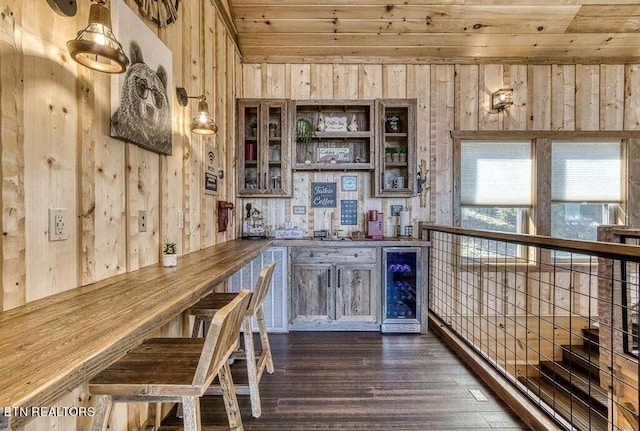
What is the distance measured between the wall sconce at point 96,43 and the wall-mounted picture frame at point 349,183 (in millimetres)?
3025

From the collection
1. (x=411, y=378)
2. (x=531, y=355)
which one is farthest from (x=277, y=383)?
(x=531, y=355)

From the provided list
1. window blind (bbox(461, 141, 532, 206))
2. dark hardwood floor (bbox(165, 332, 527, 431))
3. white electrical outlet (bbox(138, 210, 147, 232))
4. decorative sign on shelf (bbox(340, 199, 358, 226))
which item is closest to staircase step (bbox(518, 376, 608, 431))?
dark hardwood floor (bbox(165, 332, 527, 431))

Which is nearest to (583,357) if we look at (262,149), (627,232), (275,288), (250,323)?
(627,232)

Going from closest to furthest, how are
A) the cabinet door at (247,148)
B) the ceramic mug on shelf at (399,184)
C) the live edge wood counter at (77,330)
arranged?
1. the live edge wood counter at (77,330)
2. the cabinet door at (247,148)
3. the ceramic mug on shelf at (399,184)

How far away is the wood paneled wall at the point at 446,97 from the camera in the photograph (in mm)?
4062

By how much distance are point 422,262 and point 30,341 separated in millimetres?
3187

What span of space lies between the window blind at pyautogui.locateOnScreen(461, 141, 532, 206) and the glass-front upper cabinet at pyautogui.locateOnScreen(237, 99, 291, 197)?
2.27 metres

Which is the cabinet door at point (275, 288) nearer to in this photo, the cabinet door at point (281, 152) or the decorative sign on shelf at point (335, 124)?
the cabinet door at point (281, 152)

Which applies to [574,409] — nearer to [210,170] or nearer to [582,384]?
[582,384]

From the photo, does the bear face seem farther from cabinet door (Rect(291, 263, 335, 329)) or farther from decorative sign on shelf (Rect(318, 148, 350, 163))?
decorative sign on shelf (Rect(318, 148, 350, 163))

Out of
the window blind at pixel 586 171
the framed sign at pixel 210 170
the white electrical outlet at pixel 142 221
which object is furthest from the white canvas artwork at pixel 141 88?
the window blind at pixel 586 171

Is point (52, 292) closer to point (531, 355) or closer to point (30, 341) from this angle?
point (30, 341)

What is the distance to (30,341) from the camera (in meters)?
0.83

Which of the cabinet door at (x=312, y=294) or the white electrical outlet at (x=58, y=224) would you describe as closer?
the white electrical outlet at (x=58, y=224)
